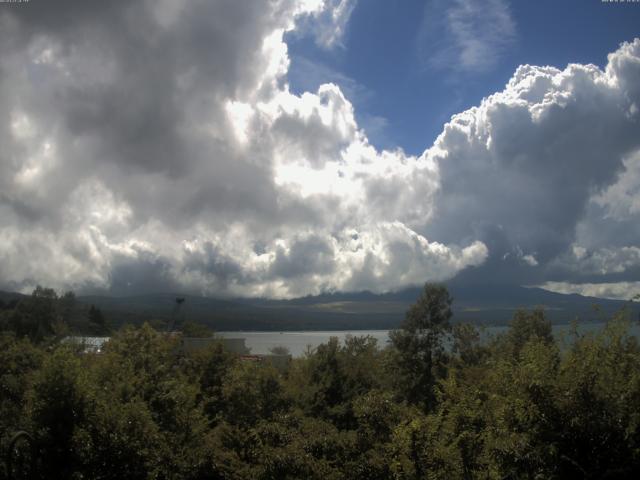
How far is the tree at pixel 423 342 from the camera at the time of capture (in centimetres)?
3259

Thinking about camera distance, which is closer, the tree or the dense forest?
the dense forest

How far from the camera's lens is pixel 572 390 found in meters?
10.8

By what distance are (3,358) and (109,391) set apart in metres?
12.5

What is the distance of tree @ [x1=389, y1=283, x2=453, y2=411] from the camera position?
107 ft

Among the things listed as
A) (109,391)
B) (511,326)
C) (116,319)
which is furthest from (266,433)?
(116,319)

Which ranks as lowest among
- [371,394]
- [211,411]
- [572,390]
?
[211,411]

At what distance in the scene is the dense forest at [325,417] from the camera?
10828mm

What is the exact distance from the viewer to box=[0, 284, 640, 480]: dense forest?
10828mm

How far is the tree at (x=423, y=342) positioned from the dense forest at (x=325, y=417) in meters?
2.99

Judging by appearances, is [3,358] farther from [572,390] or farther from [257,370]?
[572,390]

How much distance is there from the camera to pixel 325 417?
23828mm

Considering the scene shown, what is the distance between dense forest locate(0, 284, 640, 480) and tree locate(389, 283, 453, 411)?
9.82ft

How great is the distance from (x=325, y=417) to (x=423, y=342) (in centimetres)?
1186

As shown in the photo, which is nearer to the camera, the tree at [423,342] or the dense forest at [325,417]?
the dense forest at [325,417]
